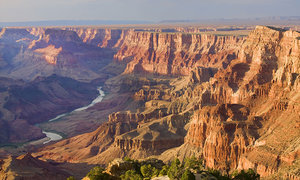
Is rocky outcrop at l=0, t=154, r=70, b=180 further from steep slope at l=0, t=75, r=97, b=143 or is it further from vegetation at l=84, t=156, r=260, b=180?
steep slope at l=0, t=75, r=97, b=143

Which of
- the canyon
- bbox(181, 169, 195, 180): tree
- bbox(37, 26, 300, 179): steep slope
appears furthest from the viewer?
the canyon

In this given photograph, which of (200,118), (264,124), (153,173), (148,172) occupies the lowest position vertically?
(200,118)

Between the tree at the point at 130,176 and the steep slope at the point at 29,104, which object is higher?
the tree at the point at 130,176

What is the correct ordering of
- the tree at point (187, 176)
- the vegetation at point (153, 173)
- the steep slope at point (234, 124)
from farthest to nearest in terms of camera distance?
the steep slope at point (234, 124) → the vegetation at point (153, 173) → the tree at point (187, 176)

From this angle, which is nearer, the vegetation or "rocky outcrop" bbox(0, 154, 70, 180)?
the vegetation

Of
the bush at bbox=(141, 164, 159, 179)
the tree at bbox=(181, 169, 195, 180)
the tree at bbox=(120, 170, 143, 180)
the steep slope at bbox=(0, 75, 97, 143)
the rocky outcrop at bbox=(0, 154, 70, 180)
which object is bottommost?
the steep slope at bbox=(0, 75, 97, 143)

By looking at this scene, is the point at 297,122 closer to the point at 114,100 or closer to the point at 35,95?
the point at 114,100

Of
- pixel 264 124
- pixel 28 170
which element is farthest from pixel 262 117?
pixel 28 170

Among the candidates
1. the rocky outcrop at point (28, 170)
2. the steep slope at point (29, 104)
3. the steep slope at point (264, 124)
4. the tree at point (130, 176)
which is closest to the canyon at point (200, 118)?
the steep slope at point (264, 124)

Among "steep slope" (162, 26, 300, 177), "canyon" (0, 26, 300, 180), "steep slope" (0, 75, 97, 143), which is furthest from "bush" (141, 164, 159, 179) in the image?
"steep slope" (0, 75, 97, 143)

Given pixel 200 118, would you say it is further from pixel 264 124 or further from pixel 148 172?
pixel 148 172

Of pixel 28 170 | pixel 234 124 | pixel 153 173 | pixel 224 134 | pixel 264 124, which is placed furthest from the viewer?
pixel 28 170

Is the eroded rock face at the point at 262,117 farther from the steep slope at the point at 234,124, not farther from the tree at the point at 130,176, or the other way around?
the tree at the point at 130,176
